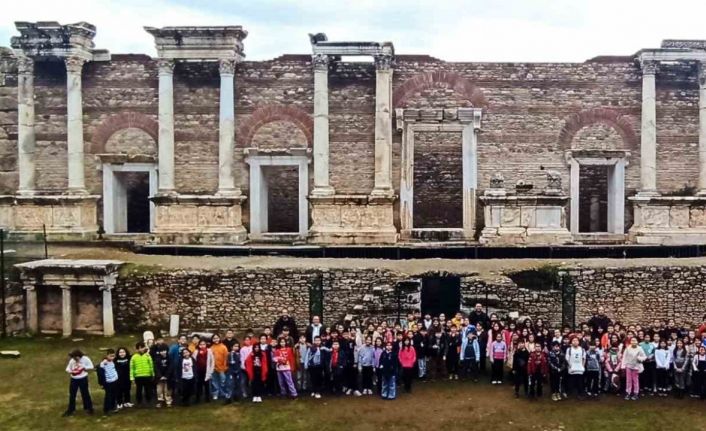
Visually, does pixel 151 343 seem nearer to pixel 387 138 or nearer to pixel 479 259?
pixel 479 259

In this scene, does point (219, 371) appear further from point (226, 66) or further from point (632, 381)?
point (226, 66)

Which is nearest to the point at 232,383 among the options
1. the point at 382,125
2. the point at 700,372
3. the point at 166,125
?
the point at 700,372

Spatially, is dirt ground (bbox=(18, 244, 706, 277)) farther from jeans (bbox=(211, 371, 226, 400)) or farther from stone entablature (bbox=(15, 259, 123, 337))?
jeans (bbox=(211, 371, 226, 400))

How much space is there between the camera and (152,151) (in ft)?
78.0

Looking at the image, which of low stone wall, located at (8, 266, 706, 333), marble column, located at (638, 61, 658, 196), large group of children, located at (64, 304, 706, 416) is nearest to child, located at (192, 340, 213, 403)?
large group of children, located at (64, 304, 706, 416)

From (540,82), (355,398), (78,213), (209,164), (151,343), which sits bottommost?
(355,398)

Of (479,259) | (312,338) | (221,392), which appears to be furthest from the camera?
(479,259)

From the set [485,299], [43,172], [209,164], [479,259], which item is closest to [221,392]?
[485,299]

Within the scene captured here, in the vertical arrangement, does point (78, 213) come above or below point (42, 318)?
above

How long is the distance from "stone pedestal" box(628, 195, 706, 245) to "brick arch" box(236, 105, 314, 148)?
11.1m

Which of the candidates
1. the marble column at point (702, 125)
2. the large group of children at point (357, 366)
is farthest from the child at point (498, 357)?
the marble column at point (702, 125)

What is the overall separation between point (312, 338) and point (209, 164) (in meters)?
12.5

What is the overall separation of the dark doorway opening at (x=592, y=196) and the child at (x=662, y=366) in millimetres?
13901

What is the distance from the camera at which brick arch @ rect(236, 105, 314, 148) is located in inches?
928
